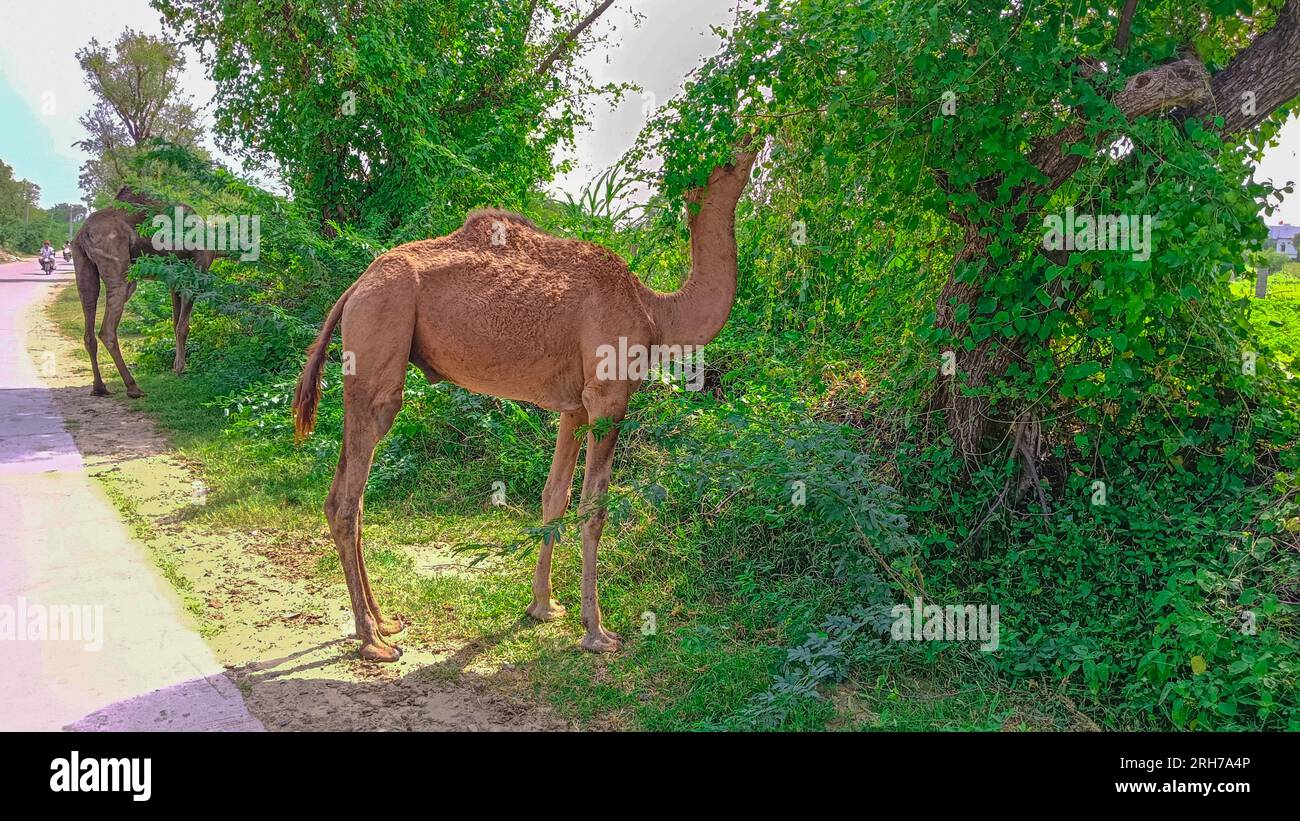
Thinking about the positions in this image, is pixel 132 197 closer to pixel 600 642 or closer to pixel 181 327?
pixel 181 327

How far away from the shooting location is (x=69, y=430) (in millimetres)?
9273

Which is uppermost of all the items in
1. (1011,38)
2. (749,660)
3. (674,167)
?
(1011,38)

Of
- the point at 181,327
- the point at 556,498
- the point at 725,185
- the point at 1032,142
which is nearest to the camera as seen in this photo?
the point at 725,185

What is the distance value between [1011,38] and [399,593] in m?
5.00

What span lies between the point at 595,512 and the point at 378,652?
141cm

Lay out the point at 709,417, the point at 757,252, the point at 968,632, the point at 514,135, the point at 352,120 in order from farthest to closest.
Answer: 1. the point at 514,135
2. the point at 352,120
3. the point at 757,252
4. the point at 709,417
5. the point at 968,632

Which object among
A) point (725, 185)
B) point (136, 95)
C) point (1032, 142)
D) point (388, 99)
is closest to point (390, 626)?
point (725, 185)

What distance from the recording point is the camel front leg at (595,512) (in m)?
5.14

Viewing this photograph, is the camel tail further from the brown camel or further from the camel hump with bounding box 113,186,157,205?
the camel hump with bounding box 113,186,157,205

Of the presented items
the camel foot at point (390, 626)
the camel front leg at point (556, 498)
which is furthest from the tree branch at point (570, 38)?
the camel foot at point (390, 626)

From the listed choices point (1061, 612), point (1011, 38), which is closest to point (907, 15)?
point (1011, 38)

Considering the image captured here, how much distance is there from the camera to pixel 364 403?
16.3 feet

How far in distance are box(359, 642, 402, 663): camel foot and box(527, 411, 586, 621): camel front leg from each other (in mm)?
912

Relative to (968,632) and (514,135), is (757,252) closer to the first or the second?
(968,632)
